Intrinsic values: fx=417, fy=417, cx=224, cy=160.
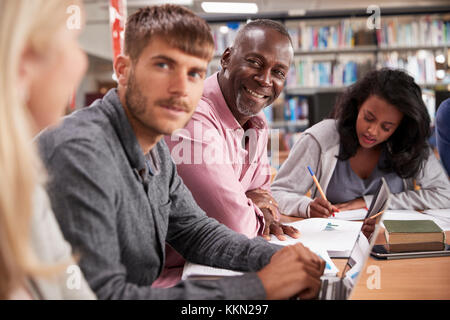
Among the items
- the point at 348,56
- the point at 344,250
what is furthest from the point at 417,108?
Answer: the point at 348,56

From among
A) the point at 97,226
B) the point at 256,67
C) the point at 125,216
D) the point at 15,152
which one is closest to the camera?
the point at 15,152

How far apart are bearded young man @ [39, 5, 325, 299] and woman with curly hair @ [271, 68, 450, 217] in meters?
0.97

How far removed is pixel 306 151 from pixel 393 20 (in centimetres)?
424

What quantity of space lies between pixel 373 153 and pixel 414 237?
0.92m

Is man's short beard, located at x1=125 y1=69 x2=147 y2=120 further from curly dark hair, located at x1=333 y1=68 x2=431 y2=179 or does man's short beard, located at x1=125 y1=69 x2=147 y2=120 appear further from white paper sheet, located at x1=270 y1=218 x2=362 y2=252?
curly dark hair, located at x1=333 y1=68 x2=431 y2=179

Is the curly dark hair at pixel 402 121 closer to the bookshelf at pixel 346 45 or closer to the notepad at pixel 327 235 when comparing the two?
the notepad at pixel 327 235

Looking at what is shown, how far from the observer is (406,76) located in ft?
6.34

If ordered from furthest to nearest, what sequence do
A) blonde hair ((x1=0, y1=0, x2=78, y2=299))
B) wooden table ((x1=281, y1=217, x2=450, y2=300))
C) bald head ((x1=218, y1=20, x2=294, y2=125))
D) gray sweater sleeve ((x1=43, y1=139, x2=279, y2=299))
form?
bald head ((x1=218, y1=20, x2=294, y2=125))
wooden table ((x1=281, y1=217, x2=450, y2=300))
gray sweater sleeve ((x1=43, y1=139, x2=279, y2=299))
blonde hair ((x1=0, y1=0, x2=78, y2=299))

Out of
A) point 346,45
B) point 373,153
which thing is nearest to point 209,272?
point 373,153

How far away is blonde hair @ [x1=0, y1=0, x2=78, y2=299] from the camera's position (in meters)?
0.44

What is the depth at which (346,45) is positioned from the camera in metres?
5.29

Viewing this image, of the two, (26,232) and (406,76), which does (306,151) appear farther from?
(26,232)

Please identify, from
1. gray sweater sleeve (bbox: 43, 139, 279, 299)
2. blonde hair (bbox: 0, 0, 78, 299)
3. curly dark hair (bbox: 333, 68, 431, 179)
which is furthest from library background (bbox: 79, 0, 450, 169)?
blonde hair (bbox: 0, 0, 78, 299)

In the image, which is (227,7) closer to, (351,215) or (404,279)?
(351,215)
